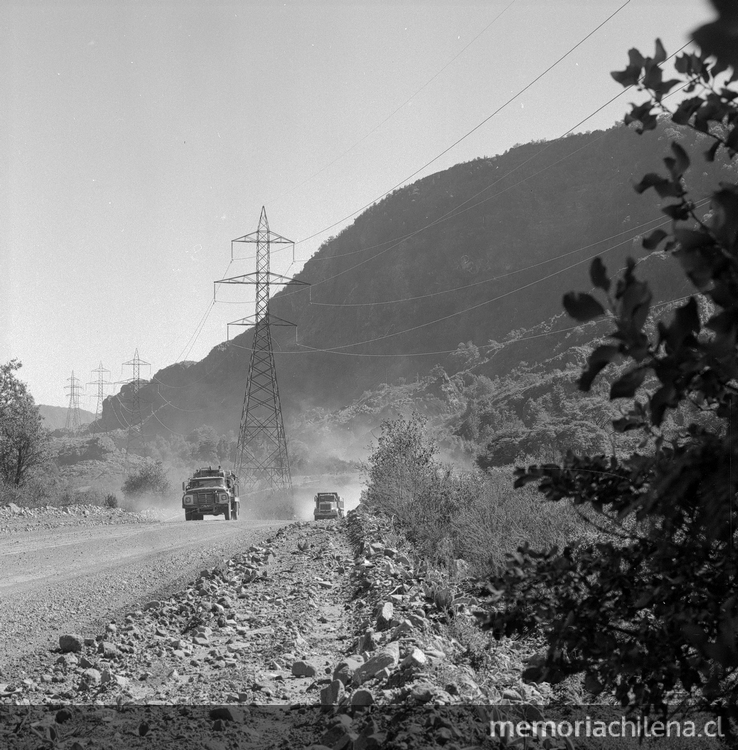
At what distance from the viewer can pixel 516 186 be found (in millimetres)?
131875

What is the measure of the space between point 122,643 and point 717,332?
683 centimetres

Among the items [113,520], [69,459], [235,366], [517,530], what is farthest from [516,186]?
[517,530]

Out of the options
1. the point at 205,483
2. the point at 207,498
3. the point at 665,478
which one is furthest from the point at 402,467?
the point at 665,478

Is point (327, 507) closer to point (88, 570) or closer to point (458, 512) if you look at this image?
point (458, 512)

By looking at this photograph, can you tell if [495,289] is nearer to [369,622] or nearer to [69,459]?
[69,459]

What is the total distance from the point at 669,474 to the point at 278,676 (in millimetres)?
4799

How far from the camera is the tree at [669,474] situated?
1.38 meters

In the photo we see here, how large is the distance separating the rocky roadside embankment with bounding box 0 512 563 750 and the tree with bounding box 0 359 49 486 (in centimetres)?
2508

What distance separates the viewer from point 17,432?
32594 mm

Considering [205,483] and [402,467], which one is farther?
[205,483]

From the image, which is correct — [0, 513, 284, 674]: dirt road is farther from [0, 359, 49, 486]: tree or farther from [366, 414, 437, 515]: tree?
[0, 359, 49, 486]: tree

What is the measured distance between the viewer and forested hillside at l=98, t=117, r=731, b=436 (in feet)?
354

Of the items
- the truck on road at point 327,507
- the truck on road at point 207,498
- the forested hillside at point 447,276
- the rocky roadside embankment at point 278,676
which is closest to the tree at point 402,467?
the rocky roadside embankment at point 278,676

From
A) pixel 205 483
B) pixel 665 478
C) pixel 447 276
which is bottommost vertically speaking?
pixel 205 483
